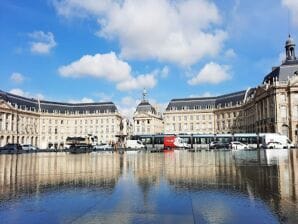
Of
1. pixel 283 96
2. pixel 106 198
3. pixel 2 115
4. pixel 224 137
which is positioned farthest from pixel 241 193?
pixel 2 115

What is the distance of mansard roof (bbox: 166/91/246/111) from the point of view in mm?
158625

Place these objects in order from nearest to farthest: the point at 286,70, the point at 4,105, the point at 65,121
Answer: the point at 286,70 → the point at 4,105 → the point at 65,121

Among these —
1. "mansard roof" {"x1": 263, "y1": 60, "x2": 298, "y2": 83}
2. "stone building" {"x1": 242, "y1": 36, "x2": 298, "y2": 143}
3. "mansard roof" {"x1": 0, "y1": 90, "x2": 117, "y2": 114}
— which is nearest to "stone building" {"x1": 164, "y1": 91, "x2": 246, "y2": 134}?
"mansard roof" {"x1": 0, "y1": 90, "x2": 117, "y2": 114}

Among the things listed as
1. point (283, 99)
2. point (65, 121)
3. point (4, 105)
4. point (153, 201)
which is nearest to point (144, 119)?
point (65, 121)

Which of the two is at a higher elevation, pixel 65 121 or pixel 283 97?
pixel 283 97

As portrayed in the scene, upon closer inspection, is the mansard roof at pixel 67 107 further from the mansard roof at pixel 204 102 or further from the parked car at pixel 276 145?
the parked car at pixel 276 145

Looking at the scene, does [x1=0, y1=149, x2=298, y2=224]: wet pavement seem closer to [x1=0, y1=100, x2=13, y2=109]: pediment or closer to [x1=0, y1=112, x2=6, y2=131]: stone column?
[x1=0, y1=112, x2=6, y2=131]: stone column

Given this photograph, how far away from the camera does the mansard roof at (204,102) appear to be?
159 m

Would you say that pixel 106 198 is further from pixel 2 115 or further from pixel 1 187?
pixel 2 115

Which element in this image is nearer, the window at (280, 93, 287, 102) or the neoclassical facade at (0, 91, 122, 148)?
the window at (280, 93, 287, 102)

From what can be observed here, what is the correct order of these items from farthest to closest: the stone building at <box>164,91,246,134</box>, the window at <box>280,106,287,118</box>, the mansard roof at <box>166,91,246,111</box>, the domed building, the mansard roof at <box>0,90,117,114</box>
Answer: the domed building → the mansard roof at <box>0,90,117,114</box> → the stone building at <box>164,91,246,134</box> → the mansard roof at <box>166,91,246,111</box> → the window at <box>280,106,287,118</box>

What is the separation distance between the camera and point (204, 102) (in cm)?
17125

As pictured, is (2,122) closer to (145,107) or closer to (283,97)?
(145,107)

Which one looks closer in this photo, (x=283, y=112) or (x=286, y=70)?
(x=283, y=112)
